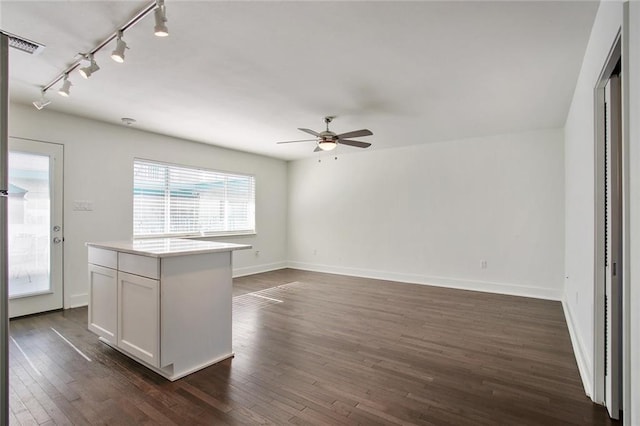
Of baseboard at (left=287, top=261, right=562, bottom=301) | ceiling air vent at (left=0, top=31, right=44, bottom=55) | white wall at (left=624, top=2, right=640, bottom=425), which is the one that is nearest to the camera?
white wall at (left=624, top=2, right=640, bottom=425)

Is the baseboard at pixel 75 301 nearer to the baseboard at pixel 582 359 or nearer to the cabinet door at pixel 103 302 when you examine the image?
the cabinet door at pixel 103 302

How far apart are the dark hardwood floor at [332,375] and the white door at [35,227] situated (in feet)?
1.05

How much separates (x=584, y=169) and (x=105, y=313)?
176 inches

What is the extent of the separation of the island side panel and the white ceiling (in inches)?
68.6

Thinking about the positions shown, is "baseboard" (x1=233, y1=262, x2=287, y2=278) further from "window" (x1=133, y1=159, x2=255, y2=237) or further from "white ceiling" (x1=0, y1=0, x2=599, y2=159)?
"white ceiling" (x1=0, y1=0, x2=599, y2=159)

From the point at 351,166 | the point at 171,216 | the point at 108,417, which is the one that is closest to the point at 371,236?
the point at 351,166

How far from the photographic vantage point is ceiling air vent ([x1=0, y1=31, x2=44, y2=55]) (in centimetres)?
242

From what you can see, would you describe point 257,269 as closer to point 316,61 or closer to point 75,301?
point 75,301

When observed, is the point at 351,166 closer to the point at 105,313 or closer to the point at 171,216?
the point at 171,216

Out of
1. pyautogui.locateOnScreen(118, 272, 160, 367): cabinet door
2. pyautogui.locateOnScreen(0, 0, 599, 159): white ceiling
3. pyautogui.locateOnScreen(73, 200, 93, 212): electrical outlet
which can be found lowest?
pyautogui.locateOnScreen(118, 272, 160, 367): cabinet door

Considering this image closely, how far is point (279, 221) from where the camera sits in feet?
25.4

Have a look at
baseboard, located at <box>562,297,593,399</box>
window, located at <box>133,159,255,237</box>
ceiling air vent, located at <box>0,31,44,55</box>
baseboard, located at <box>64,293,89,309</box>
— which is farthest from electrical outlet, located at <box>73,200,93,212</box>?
baseboard, located at <box>562,297,593,399</box>

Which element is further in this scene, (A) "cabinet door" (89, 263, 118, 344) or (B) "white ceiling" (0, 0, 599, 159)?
(A) "cabinet door" (89, 263, 118, 344)

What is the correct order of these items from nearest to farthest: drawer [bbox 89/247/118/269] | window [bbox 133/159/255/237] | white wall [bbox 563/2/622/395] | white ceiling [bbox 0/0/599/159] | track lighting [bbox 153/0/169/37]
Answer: track lighting [bbox 153/0/169/37] < white wall [bbox 563/2/622/395] < white ceiling [bbox 0/0/599/159] < drawer [bbox 89/247/118/269] < window [bbox 133/159/255/237]
